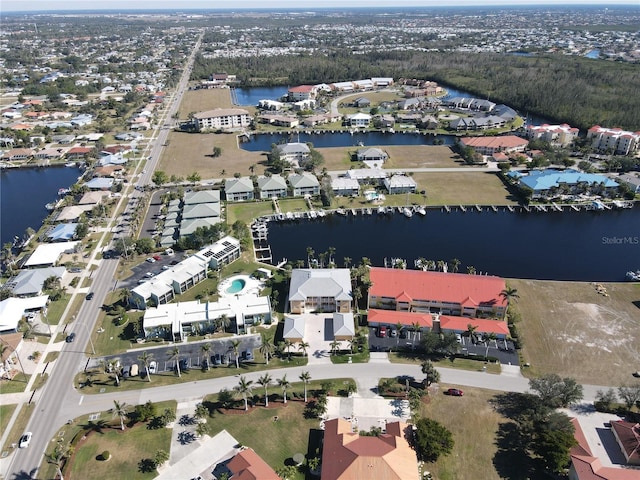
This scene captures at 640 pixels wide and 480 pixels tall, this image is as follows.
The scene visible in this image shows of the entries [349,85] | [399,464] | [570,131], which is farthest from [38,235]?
[349,85]

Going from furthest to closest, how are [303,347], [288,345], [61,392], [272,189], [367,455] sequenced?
1. [272,189]
2. [288,345]
3. [303,347]
4. [61,392]
5. [367,455]

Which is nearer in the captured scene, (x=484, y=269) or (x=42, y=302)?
(x=42, y=302)

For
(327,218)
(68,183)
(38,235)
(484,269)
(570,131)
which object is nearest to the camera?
(484,269)

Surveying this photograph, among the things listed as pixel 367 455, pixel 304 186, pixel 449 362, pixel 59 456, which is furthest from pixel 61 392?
pixel 304 186

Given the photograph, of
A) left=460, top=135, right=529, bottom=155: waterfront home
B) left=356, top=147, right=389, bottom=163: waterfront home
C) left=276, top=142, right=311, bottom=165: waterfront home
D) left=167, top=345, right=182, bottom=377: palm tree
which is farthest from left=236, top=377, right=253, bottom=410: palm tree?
left=460, top=135, right=529, bottom=155: waterfront home

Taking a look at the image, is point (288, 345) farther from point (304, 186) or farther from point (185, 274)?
point (304, 186)

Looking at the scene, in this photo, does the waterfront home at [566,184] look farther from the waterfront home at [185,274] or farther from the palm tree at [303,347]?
the palm tree at [303,347]

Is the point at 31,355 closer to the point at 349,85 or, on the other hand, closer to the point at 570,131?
the point at 570,131
